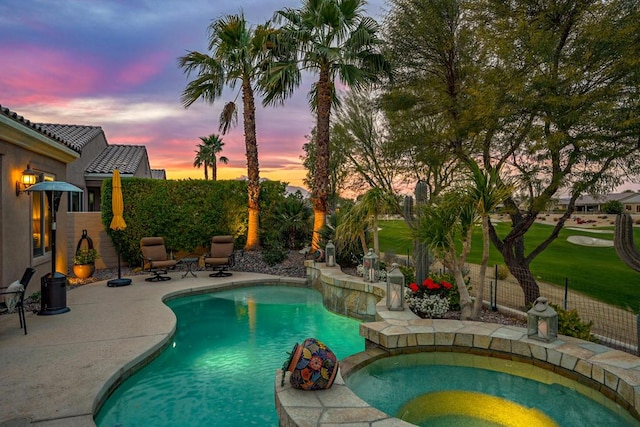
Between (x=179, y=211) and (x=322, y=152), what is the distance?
5427 millimetres

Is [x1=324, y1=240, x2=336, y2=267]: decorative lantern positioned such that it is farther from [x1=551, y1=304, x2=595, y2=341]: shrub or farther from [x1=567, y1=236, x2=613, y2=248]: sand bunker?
[x1=567, y1=236, x2=613, y2=248]: sand bunker

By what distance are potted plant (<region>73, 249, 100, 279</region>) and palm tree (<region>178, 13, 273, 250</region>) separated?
4.85 meters

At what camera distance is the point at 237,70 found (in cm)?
1359

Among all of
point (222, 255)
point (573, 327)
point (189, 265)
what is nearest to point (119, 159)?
point (189, 265)

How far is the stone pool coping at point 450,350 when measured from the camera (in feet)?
11.0

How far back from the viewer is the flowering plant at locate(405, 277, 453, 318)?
6688 mm

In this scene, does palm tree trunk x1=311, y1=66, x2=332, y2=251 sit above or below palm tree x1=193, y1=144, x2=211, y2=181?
below

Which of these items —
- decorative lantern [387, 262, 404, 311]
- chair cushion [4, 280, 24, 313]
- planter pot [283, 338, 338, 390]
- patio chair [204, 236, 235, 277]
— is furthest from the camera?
patio chair [204, 236, 235, 277]

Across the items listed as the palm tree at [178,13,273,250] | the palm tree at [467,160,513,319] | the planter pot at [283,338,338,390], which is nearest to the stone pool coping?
the planter pot at [283,338,338,390]

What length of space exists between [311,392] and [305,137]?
80.6 ft

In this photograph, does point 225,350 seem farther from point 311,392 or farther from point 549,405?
point 549,405

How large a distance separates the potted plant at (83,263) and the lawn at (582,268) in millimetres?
8888

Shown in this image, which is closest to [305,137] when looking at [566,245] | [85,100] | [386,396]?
[85,100]

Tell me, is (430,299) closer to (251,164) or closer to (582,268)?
(251,164)
